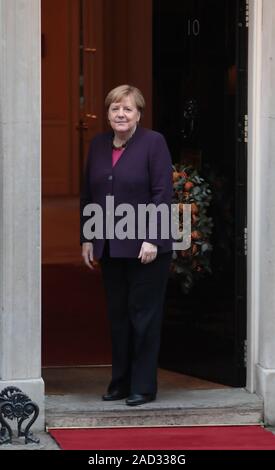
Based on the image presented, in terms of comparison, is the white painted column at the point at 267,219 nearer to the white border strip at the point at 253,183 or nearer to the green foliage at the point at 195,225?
the white border strip at the point at 253,183

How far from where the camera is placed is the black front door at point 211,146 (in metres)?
7.09

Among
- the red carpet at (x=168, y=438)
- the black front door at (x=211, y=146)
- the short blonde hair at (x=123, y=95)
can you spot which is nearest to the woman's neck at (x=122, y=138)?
the short blonde hair at (x=123, y=95)

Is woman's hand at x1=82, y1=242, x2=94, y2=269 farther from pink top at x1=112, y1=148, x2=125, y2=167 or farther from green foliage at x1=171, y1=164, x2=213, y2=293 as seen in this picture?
green foliage at x1=171, y1=164, x2=213, y2=293

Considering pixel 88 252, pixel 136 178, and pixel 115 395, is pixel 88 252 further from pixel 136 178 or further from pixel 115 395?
pixel 115 395

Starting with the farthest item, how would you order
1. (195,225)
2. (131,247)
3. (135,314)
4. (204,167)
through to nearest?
(204,167) < (195,225) < (135,314) < (131,247)

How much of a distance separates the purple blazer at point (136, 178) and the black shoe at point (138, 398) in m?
0.84

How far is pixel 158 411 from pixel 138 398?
0.51 feet

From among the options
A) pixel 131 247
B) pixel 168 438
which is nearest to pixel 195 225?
pixel 131 247

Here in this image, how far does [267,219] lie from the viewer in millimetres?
6848

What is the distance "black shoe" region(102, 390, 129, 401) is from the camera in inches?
274

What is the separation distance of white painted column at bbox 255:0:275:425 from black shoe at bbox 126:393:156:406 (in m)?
0.68

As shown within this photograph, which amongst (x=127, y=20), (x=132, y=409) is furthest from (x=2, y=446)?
(x=127, y=20)

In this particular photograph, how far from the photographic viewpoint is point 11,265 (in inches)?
255

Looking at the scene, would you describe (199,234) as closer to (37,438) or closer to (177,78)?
(177,78)
